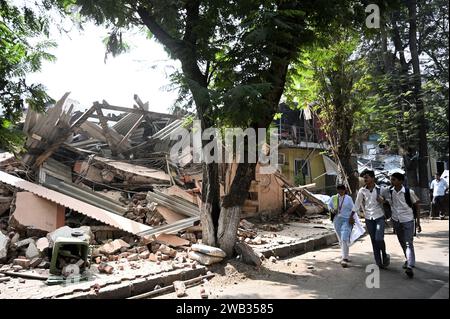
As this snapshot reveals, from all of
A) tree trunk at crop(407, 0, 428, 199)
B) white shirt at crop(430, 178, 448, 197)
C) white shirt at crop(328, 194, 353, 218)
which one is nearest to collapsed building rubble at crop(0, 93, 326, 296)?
white shirt at crop(328, 194, 353, 218)

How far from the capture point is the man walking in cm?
611

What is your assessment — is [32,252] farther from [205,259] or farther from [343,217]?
[343,217]

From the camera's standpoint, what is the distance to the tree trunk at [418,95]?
13.6 metres

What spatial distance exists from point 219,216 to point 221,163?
1198 millimetres

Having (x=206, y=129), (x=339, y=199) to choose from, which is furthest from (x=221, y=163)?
(x=339, y=199)

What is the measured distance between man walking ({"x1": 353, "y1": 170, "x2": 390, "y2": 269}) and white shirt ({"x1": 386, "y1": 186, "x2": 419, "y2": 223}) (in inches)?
8.5

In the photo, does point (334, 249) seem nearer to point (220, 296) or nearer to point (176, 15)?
point (220, 296)

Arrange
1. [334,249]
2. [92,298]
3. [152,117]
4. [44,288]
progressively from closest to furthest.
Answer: [92,298], [44,288], [334,249], [152,117]

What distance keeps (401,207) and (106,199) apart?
7269 millimetres

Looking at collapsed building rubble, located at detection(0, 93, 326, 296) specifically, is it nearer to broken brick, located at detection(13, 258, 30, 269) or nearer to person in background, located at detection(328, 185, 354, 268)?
broken brick, located at detection(13, 258, 30, 269)

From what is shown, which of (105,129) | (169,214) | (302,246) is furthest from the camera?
(105,129)

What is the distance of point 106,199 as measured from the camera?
32.2 feet

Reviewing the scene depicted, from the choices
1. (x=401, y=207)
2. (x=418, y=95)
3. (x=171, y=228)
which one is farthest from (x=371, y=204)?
(x=418, y=95)

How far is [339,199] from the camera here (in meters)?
7.11
